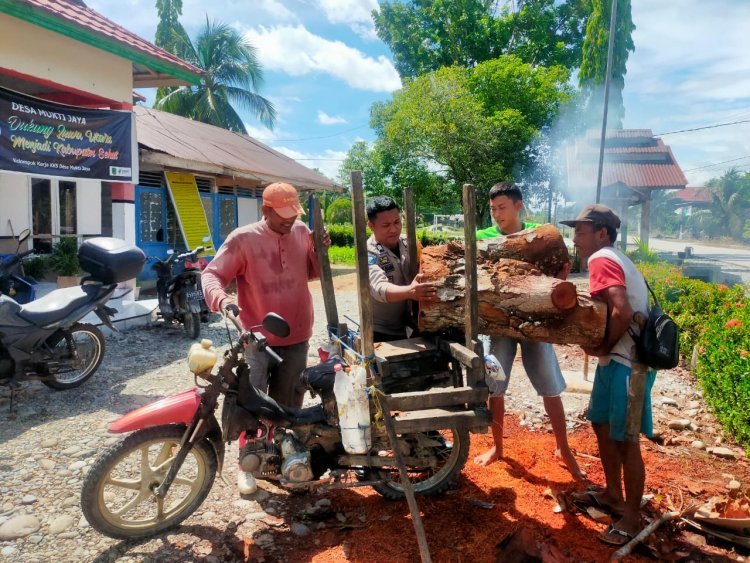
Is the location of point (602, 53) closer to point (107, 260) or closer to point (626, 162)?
point (626, 162)

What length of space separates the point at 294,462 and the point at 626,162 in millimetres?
21853

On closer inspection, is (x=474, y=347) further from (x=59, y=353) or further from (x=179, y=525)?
(x=59, y=353)

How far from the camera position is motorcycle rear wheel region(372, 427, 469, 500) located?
2.97 meters

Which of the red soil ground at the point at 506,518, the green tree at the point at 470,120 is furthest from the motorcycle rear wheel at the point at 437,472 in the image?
the green tree at the point at 470,120

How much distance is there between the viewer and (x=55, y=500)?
2990mm

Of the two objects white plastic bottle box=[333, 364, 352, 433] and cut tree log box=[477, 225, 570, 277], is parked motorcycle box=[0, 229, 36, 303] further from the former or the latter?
cut tree log box=[477, 225, 570, 277]

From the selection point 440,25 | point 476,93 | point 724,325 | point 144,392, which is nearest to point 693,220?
point 440,25

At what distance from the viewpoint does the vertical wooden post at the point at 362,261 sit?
91.4 inches

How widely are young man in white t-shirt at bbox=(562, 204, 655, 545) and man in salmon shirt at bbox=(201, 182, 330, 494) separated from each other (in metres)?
1.48

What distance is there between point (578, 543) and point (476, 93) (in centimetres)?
1912

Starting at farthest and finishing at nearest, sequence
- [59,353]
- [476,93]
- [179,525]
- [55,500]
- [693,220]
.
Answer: [693,220] → [476,93] → [59,353] → [55,500] → [179,525]

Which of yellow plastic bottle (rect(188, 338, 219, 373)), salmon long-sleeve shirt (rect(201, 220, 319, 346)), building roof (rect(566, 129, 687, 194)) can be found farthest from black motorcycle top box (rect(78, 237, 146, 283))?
building roof (rect(566, 129, 687, 194))

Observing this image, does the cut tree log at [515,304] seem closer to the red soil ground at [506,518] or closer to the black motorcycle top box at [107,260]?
the red soil ground at [506,518]

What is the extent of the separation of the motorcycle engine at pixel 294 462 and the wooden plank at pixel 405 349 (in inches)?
25.2
